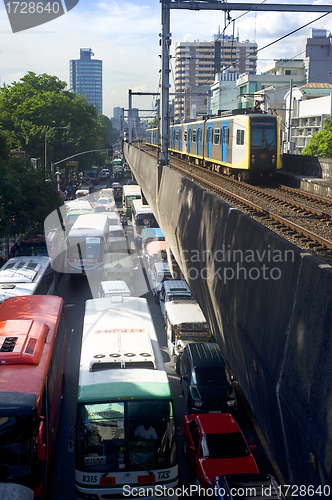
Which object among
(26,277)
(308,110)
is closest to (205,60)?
(308,110)

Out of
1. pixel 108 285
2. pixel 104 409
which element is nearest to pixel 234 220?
pixel 104 409

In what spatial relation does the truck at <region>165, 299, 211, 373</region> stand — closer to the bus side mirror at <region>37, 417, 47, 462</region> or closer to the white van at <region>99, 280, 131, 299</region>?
the white van at <region>99, 280, 131, 299</region>

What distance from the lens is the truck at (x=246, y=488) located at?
680 centimetres

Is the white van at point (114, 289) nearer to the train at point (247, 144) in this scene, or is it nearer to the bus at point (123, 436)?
the train at point (247, 144)

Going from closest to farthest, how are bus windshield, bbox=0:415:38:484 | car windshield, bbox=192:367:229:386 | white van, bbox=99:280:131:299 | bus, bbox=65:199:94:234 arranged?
1. bus windshield, bbox=0:415:38:484
2. car windshield, bbox=192:367:229:386
3. white van, bbox=99:280:131:299
4. bus, bbox=65:199:94:234

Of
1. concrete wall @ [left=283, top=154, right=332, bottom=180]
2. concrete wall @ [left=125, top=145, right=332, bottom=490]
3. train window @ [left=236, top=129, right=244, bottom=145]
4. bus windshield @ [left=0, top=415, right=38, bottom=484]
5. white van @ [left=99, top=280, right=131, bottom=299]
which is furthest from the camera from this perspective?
train window @ [left=236, top=129, right=244, bottom=145]

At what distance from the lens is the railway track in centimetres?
979

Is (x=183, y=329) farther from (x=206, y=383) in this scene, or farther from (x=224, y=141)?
(x=224, y=141)

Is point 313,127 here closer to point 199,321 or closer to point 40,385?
point 199,321

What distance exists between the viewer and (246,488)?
6938 millimetres

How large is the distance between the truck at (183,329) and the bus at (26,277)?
4.69 metres

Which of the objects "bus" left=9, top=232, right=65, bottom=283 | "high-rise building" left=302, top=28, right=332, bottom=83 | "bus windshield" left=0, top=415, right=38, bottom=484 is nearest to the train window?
"bus" left=9, top=232, right=65, bottom=283

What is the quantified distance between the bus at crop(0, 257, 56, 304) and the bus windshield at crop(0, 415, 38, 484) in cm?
775

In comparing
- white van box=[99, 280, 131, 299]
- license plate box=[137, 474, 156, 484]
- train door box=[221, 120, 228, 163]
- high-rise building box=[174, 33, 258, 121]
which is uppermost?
high-rise building box=[174, 33, 258, 121]
